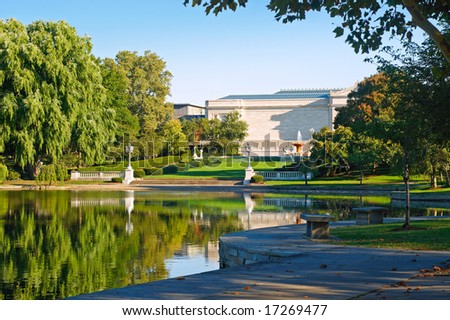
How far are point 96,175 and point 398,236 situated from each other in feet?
145

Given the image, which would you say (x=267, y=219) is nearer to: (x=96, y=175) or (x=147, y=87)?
(x=96, y=175)

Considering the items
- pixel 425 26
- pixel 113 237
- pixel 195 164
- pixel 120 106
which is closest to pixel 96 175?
pixel 120 106

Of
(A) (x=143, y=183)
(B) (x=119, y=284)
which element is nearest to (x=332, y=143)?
(A) (x=143, y=183)

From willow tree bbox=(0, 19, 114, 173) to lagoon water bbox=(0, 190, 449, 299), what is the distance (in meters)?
5.85

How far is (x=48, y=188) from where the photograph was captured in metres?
47.2

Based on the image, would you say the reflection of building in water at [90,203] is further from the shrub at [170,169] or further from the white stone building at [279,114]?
the white stone building at [279,114]

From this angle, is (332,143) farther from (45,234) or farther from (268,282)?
(268,282)

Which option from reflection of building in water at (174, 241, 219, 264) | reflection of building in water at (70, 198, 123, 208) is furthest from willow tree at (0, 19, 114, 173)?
reflection of building in water at (174, 241, 219, 264)

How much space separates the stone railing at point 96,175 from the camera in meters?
56.2

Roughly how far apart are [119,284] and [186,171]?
51101 millimetres

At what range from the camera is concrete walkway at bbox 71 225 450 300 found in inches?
332

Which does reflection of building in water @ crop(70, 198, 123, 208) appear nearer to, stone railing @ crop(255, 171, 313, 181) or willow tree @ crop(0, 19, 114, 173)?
willow tree @ crop(0, 19, 114, 173)

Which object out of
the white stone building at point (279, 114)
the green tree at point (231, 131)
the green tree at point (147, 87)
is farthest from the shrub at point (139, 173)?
the white stone building at point (279, 114)

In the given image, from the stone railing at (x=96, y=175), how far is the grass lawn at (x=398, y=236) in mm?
40061
